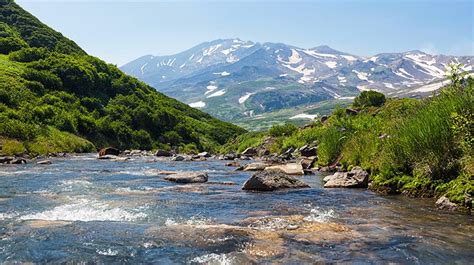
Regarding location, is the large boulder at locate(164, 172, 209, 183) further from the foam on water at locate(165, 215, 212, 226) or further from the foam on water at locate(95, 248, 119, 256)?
the foam on water at locate(95, 248, 119, 256)

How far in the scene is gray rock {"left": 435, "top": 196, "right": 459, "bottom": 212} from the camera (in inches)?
580

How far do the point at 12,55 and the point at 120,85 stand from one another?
98.1 feet

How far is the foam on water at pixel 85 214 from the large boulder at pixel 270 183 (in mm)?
7792

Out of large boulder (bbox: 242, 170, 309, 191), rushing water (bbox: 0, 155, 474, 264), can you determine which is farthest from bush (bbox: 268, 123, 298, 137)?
rushing water (bbox: 0, 155, 474, 264)

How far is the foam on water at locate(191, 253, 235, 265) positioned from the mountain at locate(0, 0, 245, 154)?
44607 millimetres

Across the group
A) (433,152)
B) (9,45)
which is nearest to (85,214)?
(433,152)

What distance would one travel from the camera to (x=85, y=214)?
49.8ft

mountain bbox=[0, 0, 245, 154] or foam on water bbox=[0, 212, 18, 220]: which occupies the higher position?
mountain bbox=[0, 0, 245, 154]

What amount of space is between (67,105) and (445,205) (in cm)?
8998

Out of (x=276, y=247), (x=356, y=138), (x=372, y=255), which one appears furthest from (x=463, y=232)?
(x=356, y=138)

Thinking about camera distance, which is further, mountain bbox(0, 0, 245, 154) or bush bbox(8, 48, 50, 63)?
bush bbox(8, 48, 50, 63)

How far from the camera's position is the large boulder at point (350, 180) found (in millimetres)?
22297

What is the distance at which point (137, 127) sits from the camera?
371 ft

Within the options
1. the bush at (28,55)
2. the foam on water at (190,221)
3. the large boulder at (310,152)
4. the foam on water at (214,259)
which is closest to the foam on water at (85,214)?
the foam on water at (190,221)
